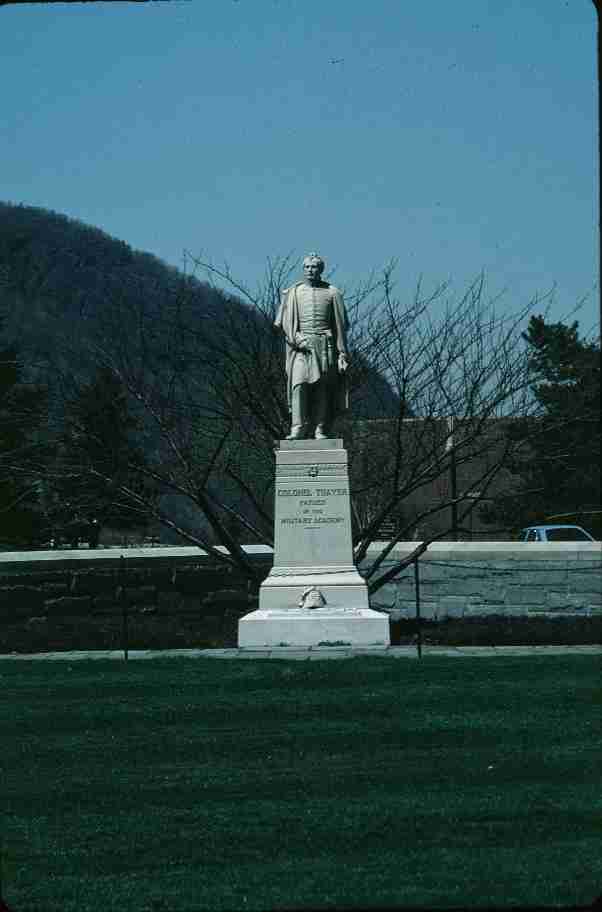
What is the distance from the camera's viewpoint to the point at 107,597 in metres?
17.3

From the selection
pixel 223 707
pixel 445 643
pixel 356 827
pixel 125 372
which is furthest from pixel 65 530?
pixel 356 827

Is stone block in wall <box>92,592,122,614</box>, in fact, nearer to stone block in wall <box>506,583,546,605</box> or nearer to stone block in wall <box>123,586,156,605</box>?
stone block in wall <box>123,586,156,605</box>

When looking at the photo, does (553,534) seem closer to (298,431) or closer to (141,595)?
(141,595)

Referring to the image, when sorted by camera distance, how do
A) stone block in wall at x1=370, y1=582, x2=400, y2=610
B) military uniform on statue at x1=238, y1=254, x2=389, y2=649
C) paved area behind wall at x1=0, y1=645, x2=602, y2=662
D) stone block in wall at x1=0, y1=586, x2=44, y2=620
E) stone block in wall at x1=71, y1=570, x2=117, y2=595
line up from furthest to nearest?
stone block in wall at x1=370, y1=582, x2=400, y2=610 → stone block in wall at x1=71, y1=570, x2=117, y2=595 → stone block in wall at x1=0, y1=586, x2=44, y2=620 → military uniform on statue at x1=238, y1=254, x2=389, y2=649 → paved area behind wall at x1=0, y1=645, x2=602, y2=662

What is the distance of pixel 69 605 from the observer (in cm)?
1708

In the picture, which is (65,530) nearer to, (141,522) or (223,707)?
(141,522)

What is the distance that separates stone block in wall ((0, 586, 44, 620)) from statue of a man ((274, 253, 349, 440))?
453 cm

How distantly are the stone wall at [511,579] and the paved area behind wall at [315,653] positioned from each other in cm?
432

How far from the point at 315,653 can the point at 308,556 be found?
4.91 feet

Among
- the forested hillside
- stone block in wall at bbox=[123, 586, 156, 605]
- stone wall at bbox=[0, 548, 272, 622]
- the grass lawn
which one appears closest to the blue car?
the forested hillside

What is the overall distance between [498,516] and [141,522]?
2224 centimetres

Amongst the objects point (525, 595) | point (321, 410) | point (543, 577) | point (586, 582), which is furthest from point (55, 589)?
point (586, 582)

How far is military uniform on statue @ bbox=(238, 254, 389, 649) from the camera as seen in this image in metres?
13.2

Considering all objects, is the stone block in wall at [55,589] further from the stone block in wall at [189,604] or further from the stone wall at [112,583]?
the stone block in wall at [189,604]
